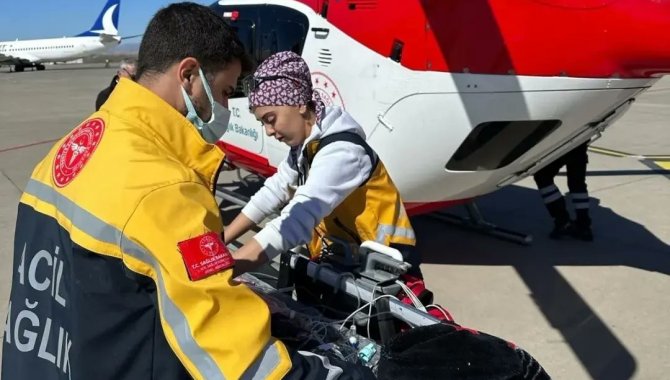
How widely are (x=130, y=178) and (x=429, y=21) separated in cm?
274

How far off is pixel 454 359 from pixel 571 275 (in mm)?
3555

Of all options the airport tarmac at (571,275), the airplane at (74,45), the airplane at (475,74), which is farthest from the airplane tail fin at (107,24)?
the airplane at (475,74)

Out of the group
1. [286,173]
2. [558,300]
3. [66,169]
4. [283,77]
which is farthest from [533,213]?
[66,169]

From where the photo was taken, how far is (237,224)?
2.66 m

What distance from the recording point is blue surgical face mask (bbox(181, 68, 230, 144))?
4.88ft

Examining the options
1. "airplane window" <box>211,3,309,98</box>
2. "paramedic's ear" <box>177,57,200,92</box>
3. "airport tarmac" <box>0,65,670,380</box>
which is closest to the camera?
"paramedic's ear" <box>177,57,200,92</box>

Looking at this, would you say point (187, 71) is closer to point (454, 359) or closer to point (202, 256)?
point (202, 256)

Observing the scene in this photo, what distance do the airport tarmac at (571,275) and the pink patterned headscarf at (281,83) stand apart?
2209mm

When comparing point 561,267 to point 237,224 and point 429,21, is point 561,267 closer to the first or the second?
point 429,21

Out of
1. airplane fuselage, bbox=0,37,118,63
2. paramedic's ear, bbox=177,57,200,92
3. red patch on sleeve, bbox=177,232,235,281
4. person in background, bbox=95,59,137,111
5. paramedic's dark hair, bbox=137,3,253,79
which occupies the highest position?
paramedic's dark hair, bbox=137,3,253,79

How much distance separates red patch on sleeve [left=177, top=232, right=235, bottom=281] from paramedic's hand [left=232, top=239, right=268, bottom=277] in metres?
0.85

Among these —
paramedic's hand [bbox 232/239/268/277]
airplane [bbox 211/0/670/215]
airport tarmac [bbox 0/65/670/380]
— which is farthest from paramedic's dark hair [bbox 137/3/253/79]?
airport tarmac [bbox 0/65/670/380]

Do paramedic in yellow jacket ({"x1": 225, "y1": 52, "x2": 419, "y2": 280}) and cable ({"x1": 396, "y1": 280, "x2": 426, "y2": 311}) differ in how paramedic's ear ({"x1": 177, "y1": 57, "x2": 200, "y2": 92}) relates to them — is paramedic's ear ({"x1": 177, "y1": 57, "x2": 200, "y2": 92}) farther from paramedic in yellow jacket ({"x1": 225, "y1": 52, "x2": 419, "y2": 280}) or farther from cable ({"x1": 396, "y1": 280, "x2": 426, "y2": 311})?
cable ({"x1": 396, "y1": 280, "x2": 426, "y2": 311})

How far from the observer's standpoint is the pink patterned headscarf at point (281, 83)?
2352 millimetres
